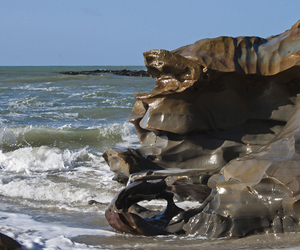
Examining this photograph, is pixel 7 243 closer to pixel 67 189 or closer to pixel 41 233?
pixel 41 233

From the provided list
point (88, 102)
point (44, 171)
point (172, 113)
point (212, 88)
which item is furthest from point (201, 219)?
point (88, 102)

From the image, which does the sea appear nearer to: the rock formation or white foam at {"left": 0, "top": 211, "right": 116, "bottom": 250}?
white foam at {"left": 0, "top": 211, "right": 116, "bottom": 250}

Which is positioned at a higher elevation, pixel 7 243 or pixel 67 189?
pixel 7 243

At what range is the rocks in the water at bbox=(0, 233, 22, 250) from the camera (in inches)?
84.6

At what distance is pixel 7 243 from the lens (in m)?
2.19

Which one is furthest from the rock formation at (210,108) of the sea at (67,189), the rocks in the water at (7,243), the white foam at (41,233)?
the rocks in the water at (7,243)

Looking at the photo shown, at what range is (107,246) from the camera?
2.45 m

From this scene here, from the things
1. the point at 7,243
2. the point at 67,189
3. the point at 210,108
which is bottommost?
the point at 67,189

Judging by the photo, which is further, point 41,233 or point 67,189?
point 67,189

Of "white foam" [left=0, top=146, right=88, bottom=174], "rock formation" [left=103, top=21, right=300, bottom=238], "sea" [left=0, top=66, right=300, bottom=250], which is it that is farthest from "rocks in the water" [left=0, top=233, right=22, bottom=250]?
"white foam" [left=0, top=146, right=88, bottom=174]

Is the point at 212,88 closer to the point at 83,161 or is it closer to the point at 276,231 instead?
the point at 276,231

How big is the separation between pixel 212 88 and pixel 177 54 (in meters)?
0.48

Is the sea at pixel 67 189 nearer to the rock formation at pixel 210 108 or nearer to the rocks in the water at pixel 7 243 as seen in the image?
the rocks in the water at pixel 7 243

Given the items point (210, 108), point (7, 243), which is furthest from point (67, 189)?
point (7, 243)
